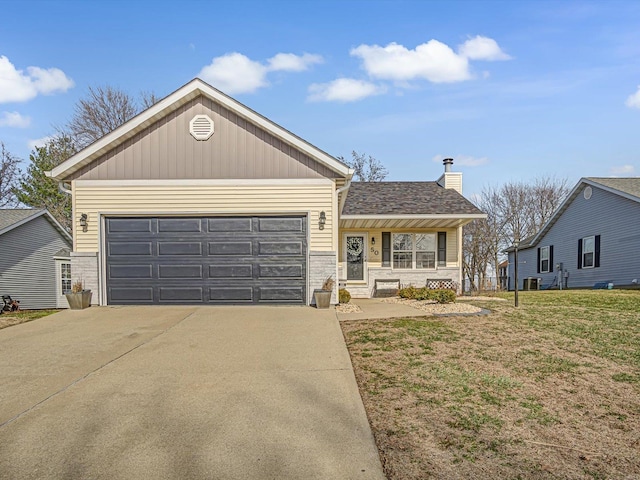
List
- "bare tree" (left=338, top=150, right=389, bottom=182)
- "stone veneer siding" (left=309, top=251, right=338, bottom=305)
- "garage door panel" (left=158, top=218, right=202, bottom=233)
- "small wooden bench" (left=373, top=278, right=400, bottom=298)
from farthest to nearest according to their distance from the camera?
"bare tree" (left=338, top=150, right=389, bottom=182)
"small wooden bench" (left=373, top=278, right=400, bottom=298)
"garage door panel" (left=158, top=218, right=202, bottom=233)
"stone veneer siding" (left=309, top=251, right=338, bottom=305)

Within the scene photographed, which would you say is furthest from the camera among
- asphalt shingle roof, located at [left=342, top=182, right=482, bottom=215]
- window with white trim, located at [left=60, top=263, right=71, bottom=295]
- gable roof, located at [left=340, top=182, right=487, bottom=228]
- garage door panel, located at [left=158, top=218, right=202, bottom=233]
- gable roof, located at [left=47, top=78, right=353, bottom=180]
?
window with white trim, located at [left=60, top=263, right=71, bottom=295]

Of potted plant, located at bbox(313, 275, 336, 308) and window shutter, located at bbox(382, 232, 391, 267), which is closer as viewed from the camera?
potted plant, located at bbox(313, 275, 336, 308)

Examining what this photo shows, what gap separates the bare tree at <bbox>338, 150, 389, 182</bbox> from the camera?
3365 cm

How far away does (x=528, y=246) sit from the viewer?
25984 millimetres

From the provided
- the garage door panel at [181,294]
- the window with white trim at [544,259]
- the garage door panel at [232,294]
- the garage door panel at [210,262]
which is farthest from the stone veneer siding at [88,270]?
the window with white trim at [544,259]

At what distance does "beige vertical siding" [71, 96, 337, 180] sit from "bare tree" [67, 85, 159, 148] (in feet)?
57.3

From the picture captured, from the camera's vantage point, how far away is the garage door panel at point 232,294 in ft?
35.3

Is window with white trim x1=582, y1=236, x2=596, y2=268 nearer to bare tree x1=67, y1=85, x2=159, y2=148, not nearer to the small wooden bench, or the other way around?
the small wooden bench

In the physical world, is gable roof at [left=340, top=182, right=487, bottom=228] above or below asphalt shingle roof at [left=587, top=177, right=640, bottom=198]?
below

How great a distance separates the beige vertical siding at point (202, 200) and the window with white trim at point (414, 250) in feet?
20.6

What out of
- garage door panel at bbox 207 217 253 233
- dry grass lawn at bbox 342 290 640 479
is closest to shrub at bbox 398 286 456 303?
dry grass lawn at bbox 342 290 640 479

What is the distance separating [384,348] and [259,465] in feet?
11.9

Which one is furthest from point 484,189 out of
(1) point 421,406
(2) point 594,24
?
(1) point 421,406

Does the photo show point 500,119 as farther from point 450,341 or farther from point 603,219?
point 450,341
